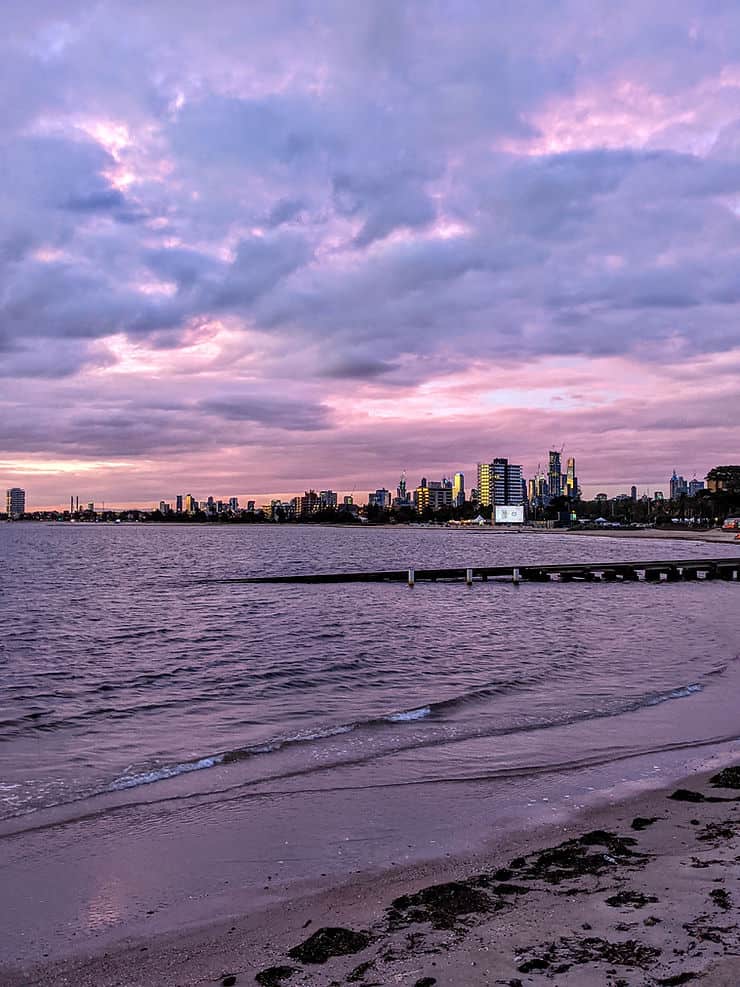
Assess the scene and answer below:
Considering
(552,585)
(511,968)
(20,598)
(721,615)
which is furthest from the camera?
(552,585)

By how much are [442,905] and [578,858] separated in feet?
6.09

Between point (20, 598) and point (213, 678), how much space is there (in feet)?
95.2

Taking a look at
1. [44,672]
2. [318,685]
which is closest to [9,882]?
[318,685]

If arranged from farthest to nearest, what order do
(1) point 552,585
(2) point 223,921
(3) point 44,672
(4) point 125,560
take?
(4) point 125,560 < (1) point 552,585 < (3) point 44,672 < (2) point 223,921

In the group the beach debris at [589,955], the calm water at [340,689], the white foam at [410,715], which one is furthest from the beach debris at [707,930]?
the white foam at [410,715]

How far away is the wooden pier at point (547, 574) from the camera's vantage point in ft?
181

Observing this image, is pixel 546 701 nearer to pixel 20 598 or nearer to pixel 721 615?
pixel 721 615

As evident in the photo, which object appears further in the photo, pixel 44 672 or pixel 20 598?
pixel 20 598

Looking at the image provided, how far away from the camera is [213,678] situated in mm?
20578

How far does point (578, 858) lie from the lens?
8109 mm

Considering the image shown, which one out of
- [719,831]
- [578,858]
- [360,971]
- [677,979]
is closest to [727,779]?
[719,831]

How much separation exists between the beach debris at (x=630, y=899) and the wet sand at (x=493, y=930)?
0.02 m

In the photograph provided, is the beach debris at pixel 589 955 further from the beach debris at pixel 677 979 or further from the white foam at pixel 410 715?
the white foam at pixel 410 715

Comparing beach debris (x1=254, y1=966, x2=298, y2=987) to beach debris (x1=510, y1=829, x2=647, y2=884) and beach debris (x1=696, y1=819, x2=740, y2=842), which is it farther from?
beach debris (x1=696, y1=819, x2=740, y2=842)
